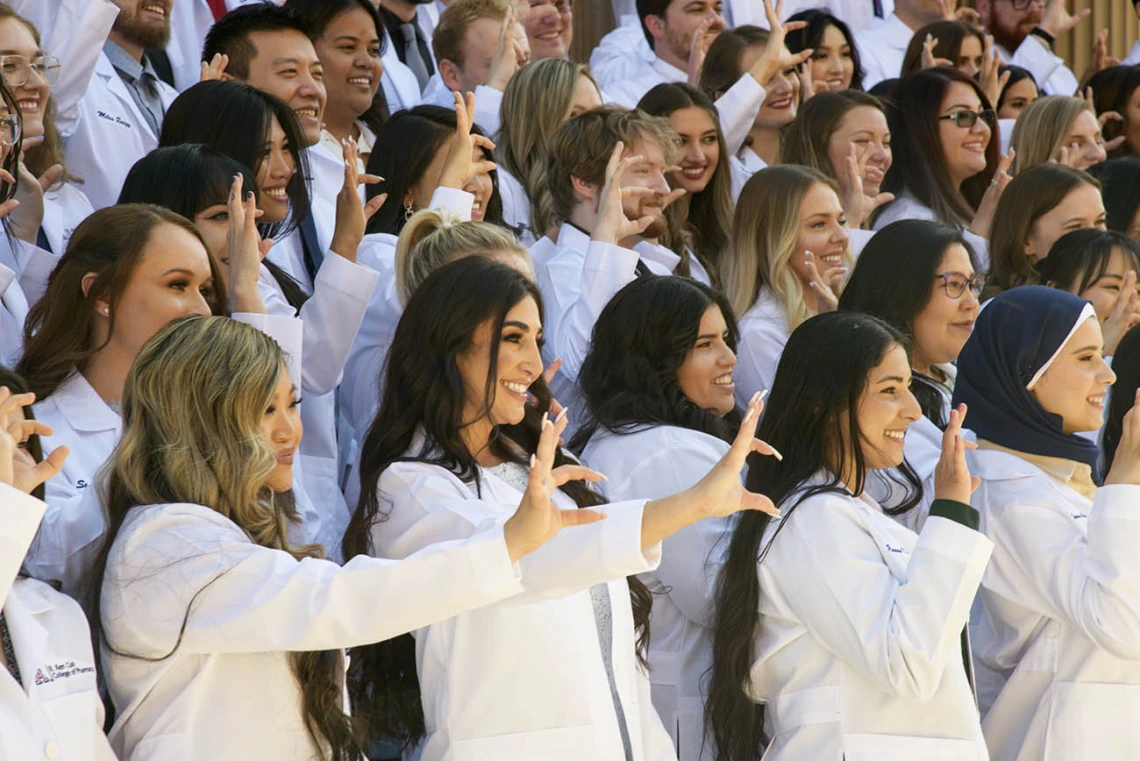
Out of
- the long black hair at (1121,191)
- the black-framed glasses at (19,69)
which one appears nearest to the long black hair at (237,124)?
the black-framed glasses at (19,69)

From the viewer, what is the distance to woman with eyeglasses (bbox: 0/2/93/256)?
13.2ft

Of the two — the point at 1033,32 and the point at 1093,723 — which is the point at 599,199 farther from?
the point at 1033,32

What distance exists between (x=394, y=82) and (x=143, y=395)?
3956mm

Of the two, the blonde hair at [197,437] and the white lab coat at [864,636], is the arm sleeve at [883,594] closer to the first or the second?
the white lab coat at [864,636]

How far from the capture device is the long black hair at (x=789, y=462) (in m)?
3.34

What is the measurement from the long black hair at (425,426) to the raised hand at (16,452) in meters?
0.73

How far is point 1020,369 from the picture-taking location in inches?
150

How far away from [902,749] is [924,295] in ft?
5.24

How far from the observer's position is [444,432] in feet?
10.6

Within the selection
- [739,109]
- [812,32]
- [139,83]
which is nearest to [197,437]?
[139,83]

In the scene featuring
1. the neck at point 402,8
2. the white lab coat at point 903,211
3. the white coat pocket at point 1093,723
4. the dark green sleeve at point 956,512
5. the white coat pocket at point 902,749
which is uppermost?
the dark green sleeve at point 956,512

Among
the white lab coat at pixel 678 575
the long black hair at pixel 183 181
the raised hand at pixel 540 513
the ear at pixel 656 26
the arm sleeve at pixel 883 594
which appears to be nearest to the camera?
the raised hand at pixel 540 513

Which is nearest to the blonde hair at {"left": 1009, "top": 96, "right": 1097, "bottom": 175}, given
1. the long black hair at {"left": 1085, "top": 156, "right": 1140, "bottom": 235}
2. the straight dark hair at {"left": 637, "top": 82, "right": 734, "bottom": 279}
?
the long black hair at {"left": 1085, "top": 156, "right": 1140, "bottom": 235}

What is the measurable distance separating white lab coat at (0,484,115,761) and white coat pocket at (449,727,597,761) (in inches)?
25.4
